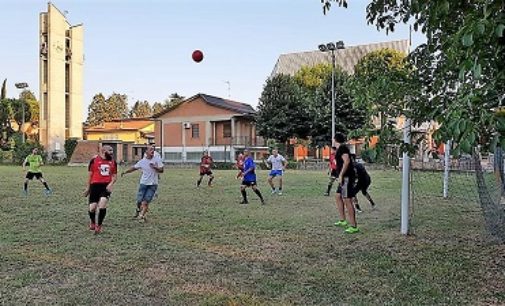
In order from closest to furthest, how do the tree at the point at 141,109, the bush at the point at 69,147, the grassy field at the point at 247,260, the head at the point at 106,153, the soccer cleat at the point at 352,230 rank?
the grassy field at the point at 247,260
the soccer cleat at the point at 352,230
the head at the point at 106,153
the bush at the point at 69,147
the tree at the point at 141,109

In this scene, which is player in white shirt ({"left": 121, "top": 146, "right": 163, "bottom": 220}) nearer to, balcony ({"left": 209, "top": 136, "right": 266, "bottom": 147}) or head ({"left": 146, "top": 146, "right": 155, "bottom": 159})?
head ({"left": 146, "top": 146, "right": 155, "bottom": 159})

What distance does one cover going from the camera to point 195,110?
53.4 metres

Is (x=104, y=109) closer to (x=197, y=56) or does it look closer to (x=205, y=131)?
(x=205, y=131)

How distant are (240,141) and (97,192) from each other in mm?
41633

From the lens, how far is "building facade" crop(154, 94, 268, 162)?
50.7 meters

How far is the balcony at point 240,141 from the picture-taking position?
165 ft

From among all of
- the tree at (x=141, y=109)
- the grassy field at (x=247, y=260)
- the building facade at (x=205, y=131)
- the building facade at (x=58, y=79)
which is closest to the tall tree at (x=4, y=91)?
the building facade at (x=58, y=79)

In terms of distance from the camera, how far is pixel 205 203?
13.9 metres

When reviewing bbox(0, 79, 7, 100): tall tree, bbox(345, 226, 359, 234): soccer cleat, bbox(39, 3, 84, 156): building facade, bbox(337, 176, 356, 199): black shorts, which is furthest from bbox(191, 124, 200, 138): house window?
bbox(345, 226, 359, 234): soccer cleat

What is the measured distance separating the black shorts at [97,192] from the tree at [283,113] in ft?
114

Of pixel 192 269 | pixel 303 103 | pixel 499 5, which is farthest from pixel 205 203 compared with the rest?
pixel 303 103

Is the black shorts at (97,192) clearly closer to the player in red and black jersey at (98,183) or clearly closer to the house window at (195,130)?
the player in red and black jersey at (98,183)

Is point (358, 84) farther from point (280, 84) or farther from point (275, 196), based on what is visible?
point (280, 84)

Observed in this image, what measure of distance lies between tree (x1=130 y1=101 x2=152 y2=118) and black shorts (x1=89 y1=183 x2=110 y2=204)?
94.1 meters
